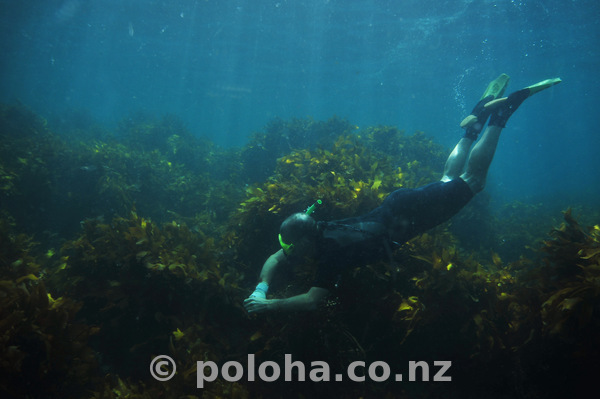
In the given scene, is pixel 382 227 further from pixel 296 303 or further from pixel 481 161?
→ pixel 481 161

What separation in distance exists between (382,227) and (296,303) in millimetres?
1646

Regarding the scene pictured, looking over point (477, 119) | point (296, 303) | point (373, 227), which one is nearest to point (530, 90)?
point (477, 119)

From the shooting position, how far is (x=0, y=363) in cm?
238

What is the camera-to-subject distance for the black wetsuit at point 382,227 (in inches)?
132

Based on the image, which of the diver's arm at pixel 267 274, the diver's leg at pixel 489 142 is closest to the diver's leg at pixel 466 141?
the diver's leg at pixel 489 142

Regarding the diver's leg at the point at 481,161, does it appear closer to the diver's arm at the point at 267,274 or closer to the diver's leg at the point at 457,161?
the diver's leg at the point at 457,161

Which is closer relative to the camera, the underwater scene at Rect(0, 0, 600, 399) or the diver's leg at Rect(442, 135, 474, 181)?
the underwater scene at Rect(0, 0, 600, 399)

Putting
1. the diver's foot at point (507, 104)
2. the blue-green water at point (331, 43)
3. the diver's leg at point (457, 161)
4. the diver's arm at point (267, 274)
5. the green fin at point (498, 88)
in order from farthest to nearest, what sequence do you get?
the blue-green water at point (331, 43), the green fin at point (498, 88), the diver's leg at point (457, 161), the diver's foot at point (507, 104), the diver's arm at point (267, 274)

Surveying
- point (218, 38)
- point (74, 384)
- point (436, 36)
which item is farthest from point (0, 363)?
point (218, 38)

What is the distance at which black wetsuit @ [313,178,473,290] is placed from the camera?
3.35m

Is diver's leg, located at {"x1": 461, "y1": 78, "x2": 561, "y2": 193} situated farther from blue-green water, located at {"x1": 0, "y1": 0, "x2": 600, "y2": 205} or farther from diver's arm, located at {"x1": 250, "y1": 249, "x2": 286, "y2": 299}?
blue-green water, located at {"x1": 0, "y1": 0, "x2": 600, "y2": 205}

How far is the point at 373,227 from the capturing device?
375 centimetres

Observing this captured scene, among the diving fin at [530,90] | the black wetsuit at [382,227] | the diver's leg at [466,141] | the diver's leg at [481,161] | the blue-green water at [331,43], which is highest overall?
the blue-green water at [331,43]

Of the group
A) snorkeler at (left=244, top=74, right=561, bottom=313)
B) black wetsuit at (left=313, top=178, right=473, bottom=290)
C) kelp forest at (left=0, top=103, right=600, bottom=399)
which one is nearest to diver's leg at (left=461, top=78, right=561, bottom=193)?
snorkeler at (left=244, top=74, right=561, bottom=313)
